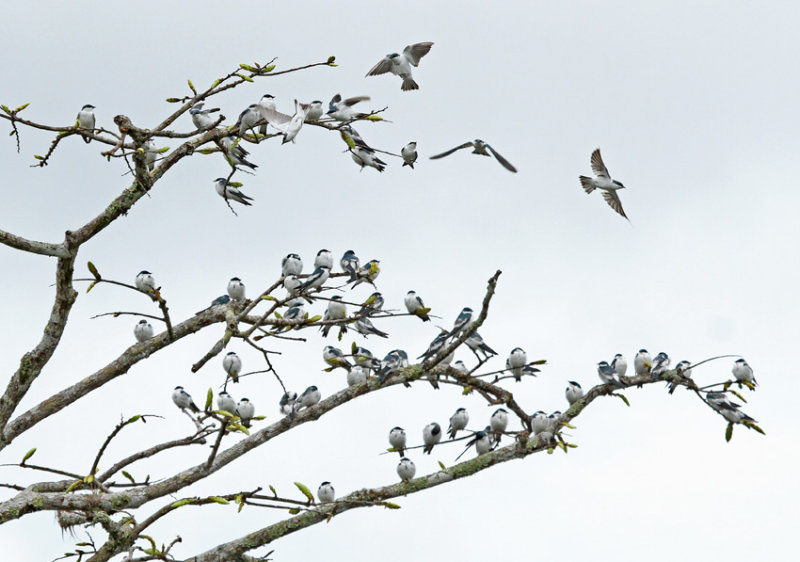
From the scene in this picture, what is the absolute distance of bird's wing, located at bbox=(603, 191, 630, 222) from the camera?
15.9 m

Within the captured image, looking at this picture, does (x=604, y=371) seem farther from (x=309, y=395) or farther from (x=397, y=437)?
(x=309, y=395)

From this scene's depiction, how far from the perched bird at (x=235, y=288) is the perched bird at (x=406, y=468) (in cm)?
279

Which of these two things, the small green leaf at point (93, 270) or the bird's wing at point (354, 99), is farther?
the bird's wing at point (354, 99)

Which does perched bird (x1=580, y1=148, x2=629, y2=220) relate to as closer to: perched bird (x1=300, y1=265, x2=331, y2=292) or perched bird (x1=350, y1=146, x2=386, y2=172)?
perched bird (x1=350, y1=146, x2=386, y2=172)

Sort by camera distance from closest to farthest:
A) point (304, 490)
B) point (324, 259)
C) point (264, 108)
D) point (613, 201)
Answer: point (304, 490), point (264, 108), point (324, 259), point (613, 201)

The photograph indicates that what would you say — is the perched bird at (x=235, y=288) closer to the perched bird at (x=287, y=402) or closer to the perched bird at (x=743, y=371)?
the perched bird at (x=287, y=402)

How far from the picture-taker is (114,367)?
10.8m

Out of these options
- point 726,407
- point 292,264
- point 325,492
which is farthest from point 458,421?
point 726,407

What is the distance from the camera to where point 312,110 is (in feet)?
34.9

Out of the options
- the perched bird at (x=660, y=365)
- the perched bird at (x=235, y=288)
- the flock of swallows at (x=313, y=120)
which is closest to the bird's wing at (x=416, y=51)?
the flock of swallows at (x=313, y=120)

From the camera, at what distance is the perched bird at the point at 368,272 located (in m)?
10.9

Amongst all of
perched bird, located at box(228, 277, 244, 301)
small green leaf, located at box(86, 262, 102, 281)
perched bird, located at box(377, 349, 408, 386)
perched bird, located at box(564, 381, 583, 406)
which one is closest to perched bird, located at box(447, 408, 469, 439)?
perched bird, located at box(564, 381, 583, 406)

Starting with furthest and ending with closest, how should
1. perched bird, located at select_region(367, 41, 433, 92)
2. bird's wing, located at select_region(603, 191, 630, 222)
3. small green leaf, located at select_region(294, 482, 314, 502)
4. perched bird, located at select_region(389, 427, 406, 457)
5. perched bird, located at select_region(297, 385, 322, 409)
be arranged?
bird's wing, located at select_region(603, 191, 630, 222)
perched bird, located at select_region(367, 41, 433, 92)
perched bird, located at select_region(297, 385, 322, 409)
perched bird, located at select_region(389, 427, 406, 457)
small green leaf, located at select_region(294, 482, 314, 502)

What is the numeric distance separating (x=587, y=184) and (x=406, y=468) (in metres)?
6.36
